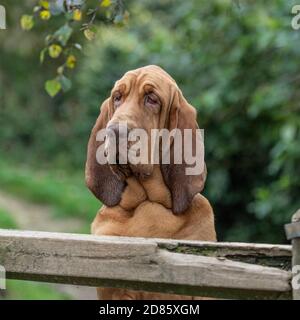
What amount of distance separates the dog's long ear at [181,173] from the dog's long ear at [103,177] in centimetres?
19

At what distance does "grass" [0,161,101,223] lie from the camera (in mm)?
11516

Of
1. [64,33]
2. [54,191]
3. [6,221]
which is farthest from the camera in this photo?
[54,191]

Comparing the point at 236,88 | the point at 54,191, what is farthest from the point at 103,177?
the point at 54,191

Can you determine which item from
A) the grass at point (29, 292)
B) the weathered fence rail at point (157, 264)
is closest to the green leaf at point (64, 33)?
the weathered fence rail at point (157, 264)

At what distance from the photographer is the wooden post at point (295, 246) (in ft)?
8.06

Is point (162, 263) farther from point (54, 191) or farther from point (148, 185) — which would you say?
point (54, 191)

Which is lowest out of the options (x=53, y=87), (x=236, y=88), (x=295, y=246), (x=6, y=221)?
(x=295, y=246)

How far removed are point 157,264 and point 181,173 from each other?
0.68 metres

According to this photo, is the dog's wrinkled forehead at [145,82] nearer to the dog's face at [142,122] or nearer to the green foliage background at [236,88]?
the dog's face at [142,122]

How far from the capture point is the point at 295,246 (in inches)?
97.7

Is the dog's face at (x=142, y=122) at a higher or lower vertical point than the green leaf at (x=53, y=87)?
lower

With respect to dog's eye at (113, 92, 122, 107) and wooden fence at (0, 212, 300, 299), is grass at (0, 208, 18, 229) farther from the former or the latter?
wooden fence at (0, 212, 300, 299)

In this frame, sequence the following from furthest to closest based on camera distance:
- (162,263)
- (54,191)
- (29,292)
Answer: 1. (54,191)
2. (29,292)
3. (162,263)

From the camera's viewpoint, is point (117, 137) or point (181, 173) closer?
point (117, 137)
